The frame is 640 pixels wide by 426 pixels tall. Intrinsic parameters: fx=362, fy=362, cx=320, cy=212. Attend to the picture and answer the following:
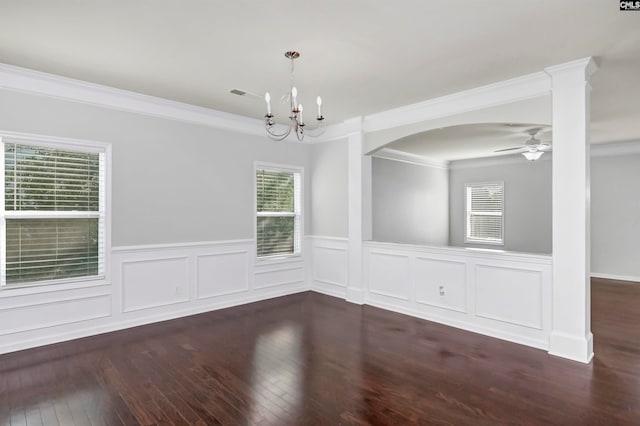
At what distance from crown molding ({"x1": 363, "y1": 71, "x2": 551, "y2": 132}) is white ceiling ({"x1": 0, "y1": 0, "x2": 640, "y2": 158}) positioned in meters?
0.16

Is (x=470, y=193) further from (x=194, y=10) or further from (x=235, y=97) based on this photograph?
(x=194, y=10)

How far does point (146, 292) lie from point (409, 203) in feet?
18.2

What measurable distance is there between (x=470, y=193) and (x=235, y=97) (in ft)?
22.1

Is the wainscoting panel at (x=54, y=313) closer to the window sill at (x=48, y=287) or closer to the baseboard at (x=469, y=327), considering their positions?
the window sill at (x=48, y=287)

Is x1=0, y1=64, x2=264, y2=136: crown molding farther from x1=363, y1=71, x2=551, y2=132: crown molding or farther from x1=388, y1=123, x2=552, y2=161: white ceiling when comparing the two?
x1=388, y1=123, x2=552, y2=161: white ceiling

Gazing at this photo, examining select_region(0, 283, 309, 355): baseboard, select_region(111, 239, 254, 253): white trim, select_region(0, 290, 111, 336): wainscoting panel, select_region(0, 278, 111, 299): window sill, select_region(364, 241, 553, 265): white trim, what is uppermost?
select_region(111, 239, 254, 253): white trim

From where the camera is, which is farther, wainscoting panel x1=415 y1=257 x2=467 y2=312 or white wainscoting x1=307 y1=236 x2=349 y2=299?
white wainscoting x1=307 y1=236 x2=349 y2=299

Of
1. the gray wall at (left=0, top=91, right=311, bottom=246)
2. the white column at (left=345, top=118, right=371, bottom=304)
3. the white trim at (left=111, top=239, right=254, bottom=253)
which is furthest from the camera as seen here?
the white column at (left=345, top=118, right=371, bottom=304)

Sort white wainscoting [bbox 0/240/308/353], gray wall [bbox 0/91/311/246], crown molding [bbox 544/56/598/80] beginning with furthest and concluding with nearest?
gray wall [bbox 0/91/311/246] → white wainscoting [bbox 0/240/308/353] → crown molding [bbox 544/56/598/80]

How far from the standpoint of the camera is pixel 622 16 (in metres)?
2.54

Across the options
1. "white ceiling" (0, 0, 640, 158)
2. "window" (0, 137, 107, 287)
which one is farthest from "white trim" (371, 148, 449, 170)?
"window" (0, 137, 107, 287)

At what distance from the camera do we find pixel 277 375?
306cm

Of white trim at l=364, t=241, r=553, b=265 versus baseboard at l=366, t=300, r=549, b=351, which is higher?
white trim at l=364, t=241, r=553, b=265

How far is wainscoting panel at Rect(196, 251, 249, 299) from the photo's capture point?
496 centimetres
